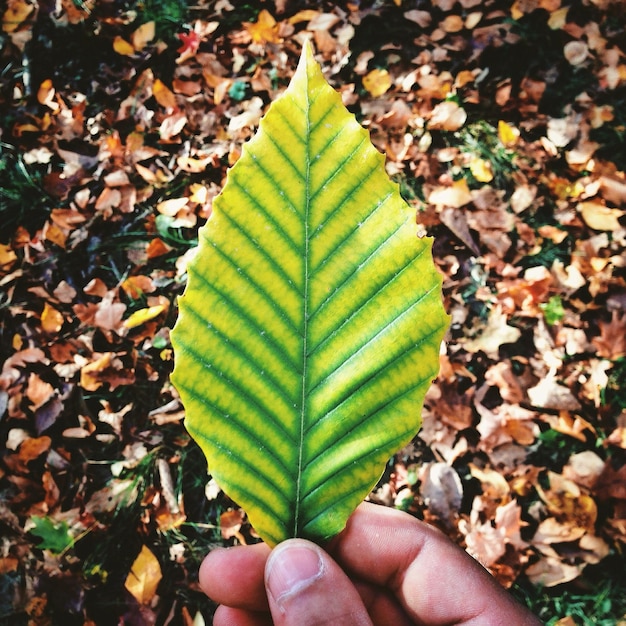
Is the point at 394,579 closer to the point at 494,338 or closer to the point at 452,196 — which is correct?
the point at 494,338

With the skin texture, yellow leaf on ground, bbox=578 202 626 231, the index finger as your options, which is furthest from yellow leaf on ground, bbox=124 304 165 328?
yellow leaf on ground, bbox=578 202 626 231

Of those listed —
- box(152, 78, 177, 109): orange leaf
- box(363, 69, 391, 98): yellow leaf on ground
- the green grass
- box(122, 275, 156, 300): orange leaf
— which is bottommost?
the green grass

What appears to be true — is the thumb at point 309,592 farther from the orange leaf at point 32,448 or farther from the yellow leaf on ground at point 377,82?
the yellow leaf on ground at point 377,82

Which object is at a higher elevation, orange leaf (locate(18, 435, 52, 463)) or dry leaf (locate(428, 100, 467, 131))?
dry leaf (locate(428, 100, 467, 131))

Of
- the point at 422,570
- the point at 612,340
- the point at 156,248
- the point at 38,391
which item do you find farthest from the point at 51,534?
the point at 612,340

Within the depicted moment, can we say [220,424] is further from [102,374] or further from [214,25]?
[214,25]

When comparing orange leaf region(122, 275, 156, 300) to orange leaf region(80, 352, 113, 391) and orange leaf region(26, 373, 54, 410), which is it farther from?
orange leaf region(26, 373, 54, 410)
